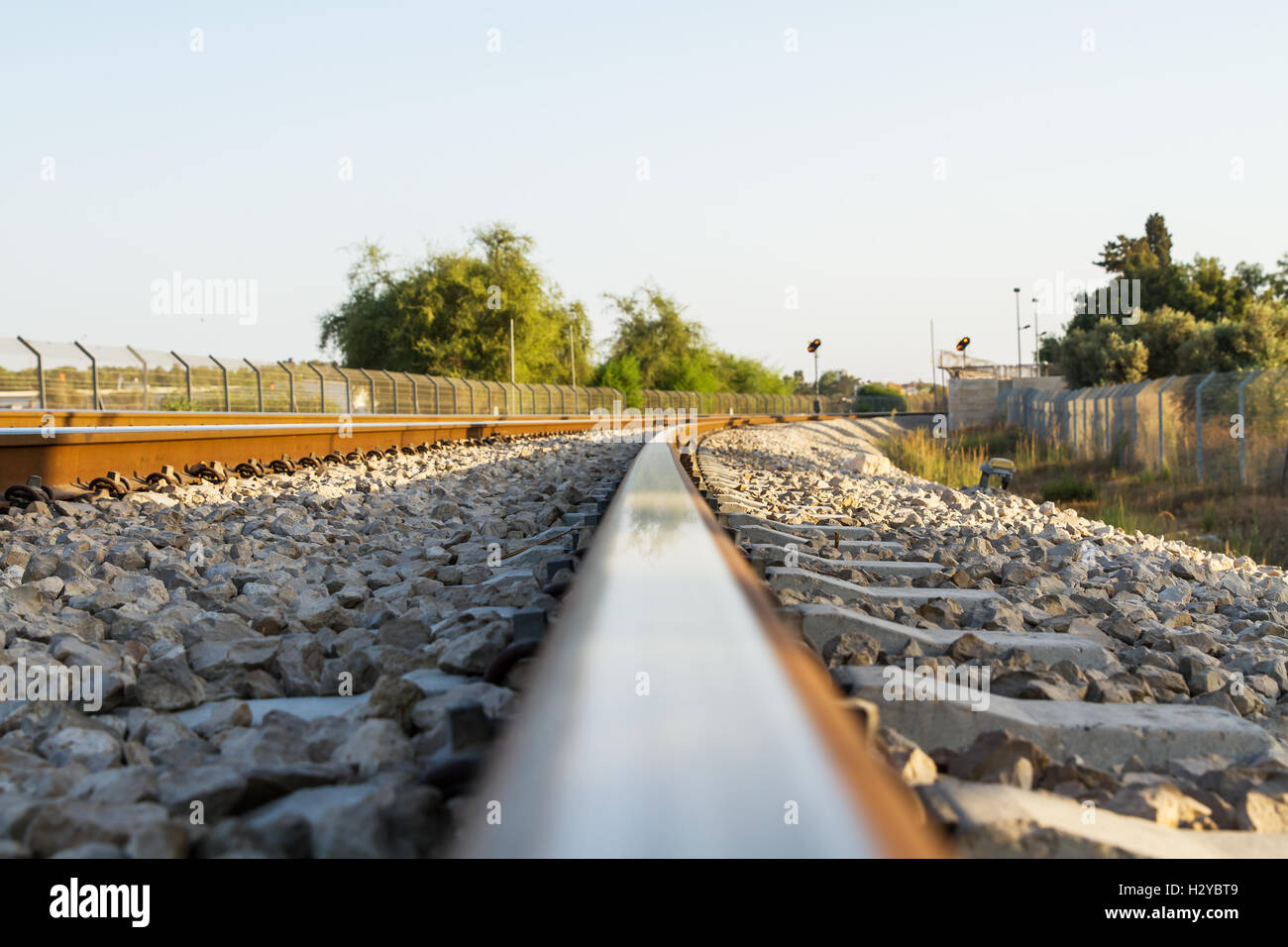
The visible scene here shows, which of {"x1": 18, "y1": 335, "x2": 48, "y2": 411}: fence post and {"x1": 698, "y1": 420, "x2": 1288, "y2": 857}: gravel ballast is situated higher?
{"x1": 18, "y1": 335, "x2": 48, "y2": 411}: fence post

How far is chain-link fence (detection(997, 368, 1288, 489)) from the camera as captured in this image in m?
14.2

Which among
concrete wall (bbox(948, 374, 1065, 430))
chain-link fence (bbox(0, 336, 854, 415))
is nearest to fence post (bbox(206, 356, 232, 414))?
chain-link fence (bbox(0, 336, 854, 415))

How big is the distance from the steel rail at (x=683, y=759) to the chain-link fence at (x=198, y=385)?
14885 mm

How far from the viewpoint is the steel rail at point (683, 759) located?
2.91 ft

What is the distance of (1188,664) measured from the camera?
8.51 feet

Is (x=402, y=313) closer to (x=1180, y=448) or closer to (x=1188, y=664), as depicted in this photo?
(x=1180, y=448)

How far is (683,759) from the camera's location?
1.02 metres

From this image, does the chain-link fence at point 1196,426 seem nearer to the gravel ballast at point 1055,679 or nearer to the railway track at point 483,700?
the gravel ballast at point 1055,679

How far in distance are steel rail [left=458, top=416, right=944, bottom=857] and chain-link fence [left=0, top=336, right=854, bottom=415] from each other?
586 inches

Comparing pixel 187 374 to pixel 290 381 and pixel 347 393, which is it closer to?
pixel 290 381

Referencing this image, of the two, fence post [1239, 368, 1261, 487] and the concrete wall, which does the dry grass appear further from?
the concrete wall

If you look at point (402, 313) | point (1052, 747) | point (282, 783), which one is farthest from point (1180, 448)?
point (402, 313)

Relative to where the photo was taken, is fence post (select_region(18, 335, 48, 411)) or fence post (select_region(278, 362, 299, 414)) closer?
fence post (select_region(18, 335, 48, 411))
